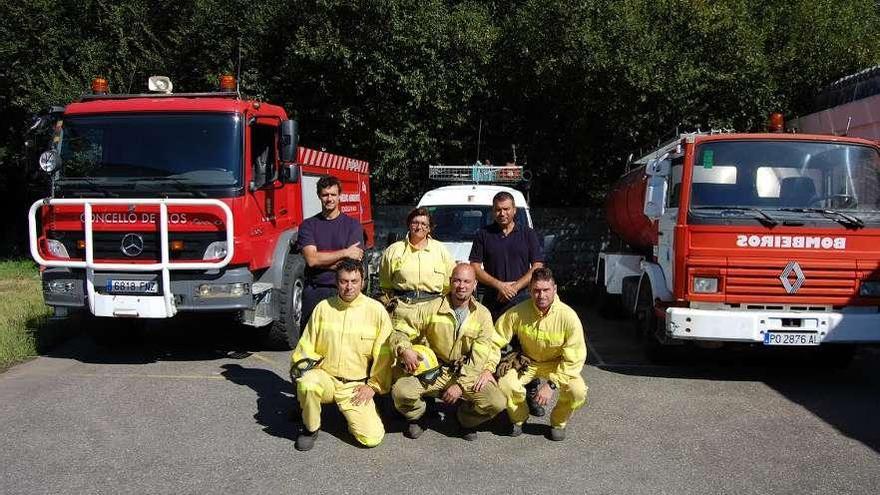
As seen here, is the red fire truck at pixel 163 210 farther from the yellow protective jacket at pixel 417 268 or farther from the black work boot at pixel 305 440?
the black work boot at pixel 305 440

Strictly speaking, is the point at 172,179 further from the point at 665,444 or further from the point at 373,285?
the point at 665,444

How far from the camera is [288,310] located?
830 centimetres

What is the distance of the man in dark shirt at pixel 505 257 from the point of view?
6.57 m

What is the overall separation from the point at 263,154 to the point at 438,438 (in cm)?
388

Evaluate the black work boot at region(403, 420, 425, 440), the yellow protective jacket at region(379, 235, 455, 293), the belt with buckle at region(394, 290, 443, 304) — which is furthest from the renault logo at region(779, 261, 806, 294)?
the black work boot at region(403, 420, 425, 440)

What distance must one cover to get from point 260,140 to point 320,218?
167cm

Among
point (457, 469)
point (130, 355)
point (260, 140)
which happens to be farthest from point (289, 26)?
point (457, 469)

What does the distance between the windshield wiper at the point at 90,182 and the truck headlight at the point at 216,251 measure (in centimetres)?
105

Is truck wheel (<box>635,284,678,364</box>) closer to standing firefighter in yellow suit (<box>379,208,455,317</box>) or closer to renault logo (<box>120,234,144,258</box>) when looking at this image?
standing firefighter in yellow suit (<box>379,208,455,317</box>)

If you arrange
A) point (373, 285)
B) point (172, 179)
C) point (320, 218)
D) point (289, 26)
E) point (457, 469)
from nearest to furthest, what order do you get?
point (457, 469)
point (320, 218)
point (172, 179)
point (373, 285)
point (289, 26)

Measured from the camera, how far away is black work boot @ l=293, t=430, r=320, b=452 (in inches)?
212

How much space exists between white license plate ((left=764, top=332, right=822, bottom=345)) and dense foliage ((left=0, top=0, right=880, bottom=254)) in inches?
241

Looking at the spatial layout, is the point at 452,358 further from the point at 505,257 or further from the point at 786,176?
the point at 786,176

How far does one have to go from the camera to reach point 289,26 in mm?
14008
